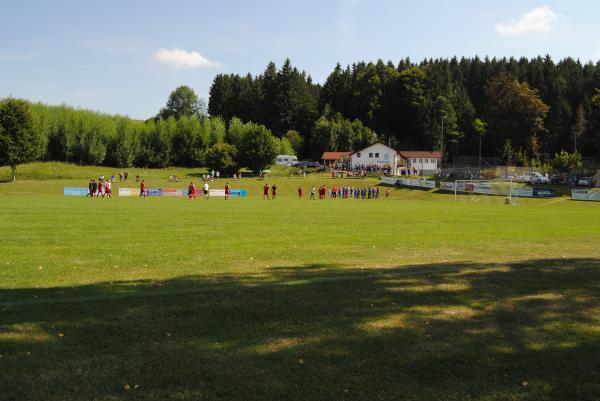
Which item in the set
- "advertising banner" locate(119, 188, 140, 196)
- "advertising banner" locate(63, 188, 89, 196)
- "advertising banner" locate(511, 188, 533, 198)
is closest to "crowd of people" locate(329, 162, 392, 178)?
"advertising banner" locate(511, 188, 533, 198)

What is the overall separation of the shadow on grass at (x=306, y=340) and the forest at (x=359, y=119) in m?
76.6

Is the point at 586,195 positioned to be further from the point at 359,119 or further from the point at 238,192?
the point at 359,119

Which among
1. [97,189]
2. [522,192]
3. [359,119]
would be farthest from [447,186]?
[359,119]

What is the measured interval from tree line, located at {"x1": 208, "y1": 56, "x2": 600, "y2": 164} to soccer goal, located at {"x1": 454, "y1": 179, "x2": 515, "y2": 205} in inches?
1897

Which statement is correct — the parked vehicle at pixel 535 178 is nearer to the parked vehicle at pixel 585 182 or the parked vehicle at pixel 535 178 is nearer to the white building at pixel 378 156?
the parked vehicle at pixel 585 182

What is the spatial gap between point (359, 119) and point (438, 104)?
24.2 meters

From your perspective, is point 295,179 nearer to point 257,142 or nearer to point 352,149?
point 257,142

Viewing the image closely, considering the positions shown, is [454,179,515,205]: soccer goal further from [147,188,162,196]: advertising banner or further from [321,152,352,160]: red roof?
[321,152,352,160]: red roof

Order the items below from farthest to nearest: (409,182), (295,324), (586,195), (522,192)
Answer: (409,182) → (522,192) → (586,195) → (295,324)

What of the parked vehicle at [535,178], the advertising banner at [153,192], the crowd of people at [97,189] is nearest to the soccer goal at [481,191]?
the parked vehicle at [535,178]

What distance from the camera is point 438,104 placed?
412 feet

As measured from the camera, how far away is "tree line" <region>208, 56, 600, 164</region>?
113 m

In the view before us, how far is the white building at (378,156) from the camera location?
110m

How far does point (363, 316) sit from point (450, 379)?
81.6 inches
